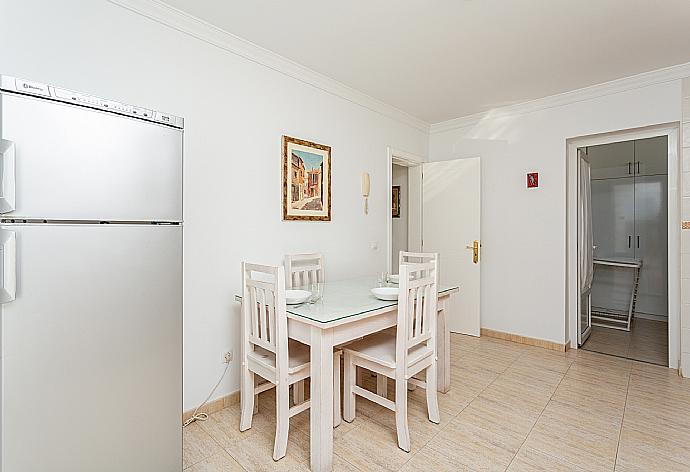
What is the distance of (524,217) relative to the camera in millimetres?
4016

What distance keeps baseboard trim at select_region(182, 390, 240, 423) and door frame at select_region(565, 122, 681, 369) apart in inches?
133

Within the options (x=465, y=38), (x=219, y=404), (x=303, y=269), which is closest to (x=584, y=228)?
(x=465, y=38)

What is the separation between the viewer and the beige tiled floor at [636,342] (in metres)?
3.59

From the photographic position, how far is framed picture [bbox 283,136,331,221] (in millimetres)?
2959

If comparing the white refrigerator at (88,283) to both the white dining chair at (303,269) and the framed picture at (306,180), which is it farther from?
the framed picture at (306,180)

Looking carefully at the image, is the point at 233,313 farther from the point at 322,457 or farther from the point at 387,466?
the point at 387,466

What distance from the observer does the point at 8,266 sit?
1139 mm

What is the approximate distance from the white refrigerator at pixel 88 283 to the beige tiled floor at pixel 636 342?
4148 mm

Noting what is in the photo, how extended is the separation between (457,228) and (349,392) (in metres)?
2.66

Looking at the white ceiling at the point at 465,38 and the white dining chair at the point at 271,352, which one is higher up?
the white ceiling at the point at 465,38

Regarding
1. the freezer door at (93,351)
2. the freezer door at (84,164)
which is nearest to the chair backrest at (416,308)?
the freezer door at (93,351)

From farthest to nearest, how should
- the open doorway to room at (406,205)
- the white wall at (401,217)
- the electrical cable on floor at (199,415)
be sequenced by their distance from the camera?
1. the white wall at (401,217)
2. the open doorway to room at (406,205)
3. the electrical cable on floor at (199,415)

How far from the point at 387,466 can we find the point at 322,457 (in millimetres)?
361

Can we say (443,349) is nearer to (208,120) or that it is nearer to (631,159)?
(208,120)
